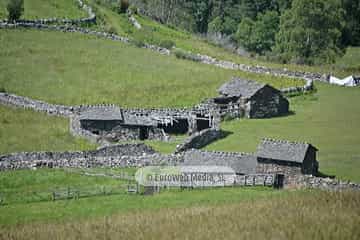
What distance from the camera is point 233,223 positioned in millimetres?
47188

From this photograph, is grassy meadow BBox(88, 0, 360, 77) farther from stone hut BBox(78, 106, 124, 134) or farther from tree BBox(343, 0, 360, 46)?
stone hut BBox(78, 106, 124, 134)

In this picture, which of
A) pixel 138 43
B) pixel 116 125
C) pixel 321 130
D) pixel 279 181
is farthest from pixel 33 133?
pixel 138 43

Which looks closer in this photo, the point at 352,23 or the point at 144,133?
the point at 144,133

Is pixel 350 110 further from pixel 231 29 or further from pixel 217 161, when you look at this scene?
pixel 231 29

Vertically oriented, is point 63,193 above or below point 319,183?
below

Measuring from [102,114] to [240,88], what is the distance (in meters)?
15.0

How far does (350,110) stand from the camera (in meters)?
76.9

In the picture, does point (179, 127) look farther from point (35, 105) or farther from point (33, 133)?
point (35, 105)

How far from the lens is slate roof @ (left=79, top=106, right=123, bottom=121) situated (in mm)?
69375

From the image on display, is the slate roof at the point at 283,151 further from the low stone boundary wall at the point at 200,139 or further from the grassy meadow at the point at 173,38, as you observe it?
the grassy meadow at the point at 173,38

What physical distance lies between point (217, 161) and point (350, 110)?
24.2 m

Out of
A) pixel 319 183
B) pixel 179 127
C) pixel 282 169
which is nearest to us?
pixel 319 183

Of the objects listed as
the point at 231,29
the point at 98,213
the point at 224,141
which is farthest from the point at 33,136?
the point at 231,29

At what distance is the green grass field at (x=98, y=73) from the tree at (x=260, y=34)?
4615 centimetres
